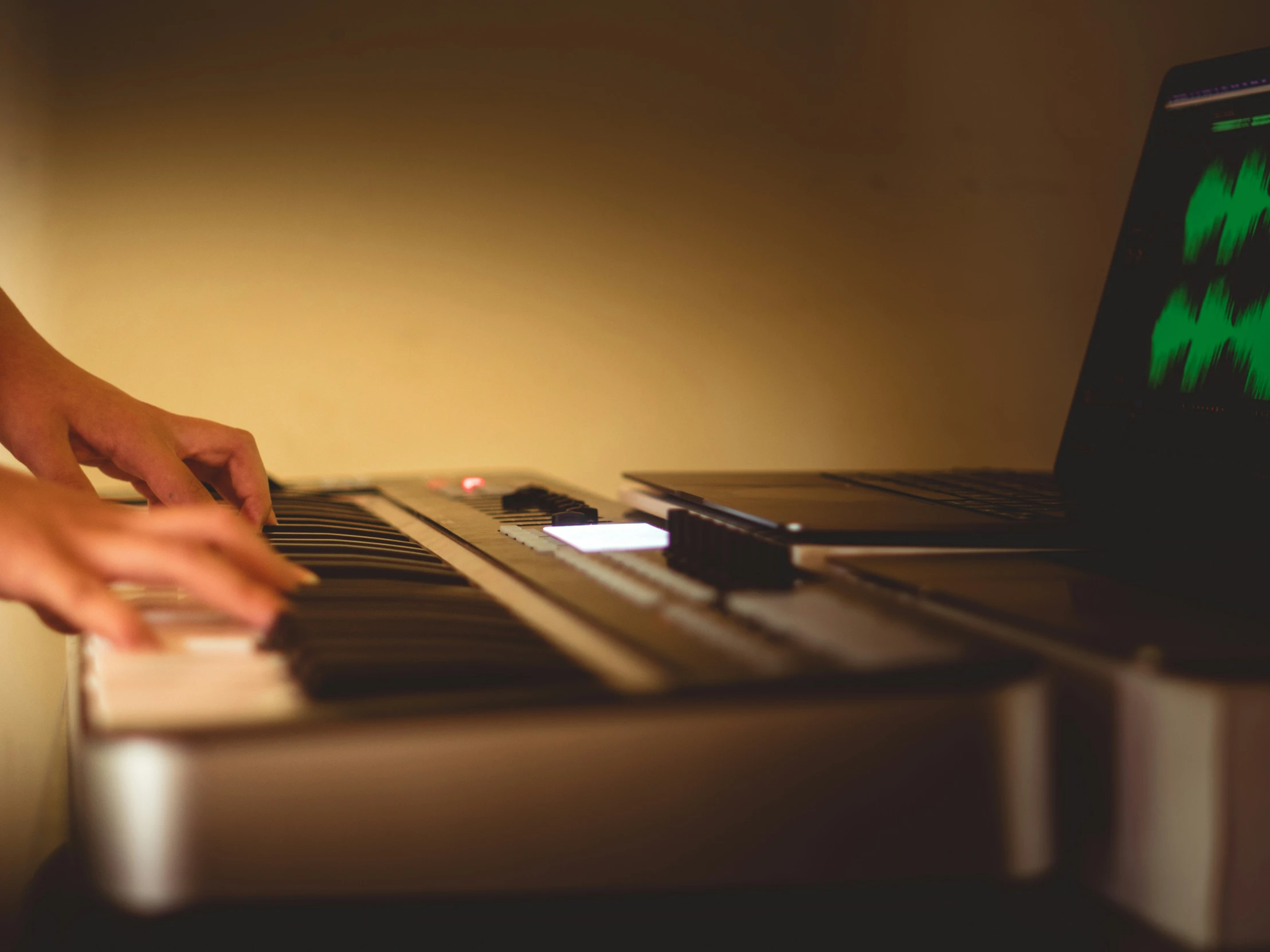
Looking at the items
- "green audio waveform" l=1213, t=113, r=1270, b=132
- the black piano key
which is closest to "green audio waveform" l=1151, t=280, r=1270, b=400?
"green audio waveform" l=1213, t=113, r=1270, b=132

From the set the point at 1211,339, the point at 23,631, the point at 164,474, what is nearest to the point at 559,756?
the point at 164,474

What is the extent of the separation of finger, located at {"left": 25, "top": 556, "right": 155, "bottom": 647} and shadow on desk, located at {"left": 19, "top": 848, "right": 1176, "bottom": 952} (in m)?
0.09

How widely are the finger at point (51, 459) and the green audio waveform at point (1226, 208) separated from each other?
844mm

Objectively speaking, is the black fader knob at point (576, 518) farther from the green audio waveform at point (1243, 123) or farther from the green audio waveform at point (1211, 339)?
the green audio waveform at point (1243, 123)

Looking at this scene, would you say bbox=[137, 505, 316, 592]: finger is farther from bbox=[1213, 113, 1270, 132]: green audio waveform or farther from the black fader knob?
bbox=[1213, 113, 1270, 132]: green audio waveform

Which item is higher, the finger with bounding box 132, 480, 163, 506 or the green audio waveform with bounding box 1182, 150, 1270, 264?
the green audio waveform with bounding box 1182, 150, 1270, 264

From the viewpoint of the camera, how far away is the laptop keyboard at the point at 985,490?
2.35 ft

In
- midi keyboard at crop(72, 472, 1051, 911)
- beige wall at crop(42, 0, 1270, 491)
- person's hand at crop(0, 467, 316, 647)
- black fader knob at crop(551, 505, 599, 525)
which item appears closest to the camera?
midi keyboard at crop(72, 472, 1051, 911)

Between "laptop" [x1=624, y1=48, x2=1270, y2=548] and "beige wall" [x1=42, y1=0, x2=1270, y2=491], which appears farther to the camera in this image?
"beige wall" [x1=42, y1=0, x2=1270, y2=491]

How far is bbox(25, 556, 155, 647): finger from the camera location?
1.35ft

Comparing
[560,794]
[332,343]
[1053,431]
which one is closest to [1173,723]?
[560,794]

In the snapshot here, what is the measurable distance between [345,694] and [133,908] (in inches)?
3.2

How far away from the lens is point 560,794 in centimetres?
34

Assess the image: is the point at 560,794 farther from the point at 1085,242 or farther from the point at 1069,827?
the point at 1085,242
